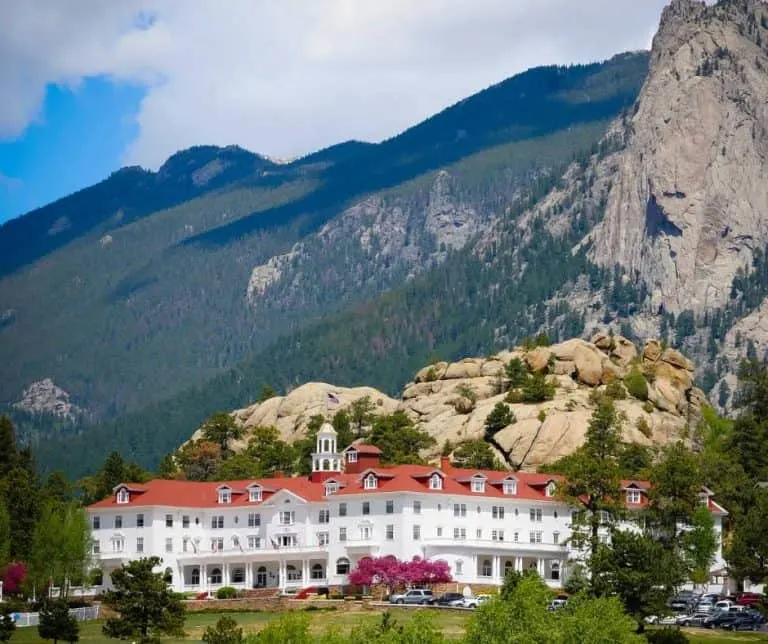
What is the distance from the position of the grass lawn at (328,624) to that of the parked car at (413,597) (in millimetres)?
6168

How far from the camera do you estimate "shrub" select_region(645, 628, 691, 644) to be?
118312 millimetres

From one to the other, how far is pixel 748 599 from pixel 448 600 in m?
27.6

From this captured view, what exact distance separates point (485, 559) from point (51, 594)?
42.4m

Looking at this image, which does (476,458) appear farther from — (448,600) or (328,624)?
(328,624)

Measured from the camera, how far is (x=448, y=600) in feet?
471

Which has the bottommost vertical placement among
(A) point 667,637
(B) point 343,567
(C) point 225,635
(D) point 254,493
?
(A) point 667,637

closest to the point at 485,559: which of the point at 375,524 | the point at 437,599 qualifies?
the point at 375,524

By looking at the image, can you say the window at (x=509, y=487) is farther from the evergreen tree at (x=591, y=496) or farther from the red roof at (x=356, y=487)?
the evergreen tree at (x=591, y=496)

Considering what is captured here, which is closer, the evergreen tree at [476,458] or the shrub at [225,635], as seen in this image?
the shrub at [225,635]

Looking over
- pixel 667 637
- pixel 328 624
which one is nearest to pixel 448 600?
pixel 328 624

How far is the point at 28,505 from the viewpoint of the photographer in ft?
567

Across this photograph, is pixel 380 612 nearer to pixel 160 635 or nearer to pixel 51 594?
pixel 160 635

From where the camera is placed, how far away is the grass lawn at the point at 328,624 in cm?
12500

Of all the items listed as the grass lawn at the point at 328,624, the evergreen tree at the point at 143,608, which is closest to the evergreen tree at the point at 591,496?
the grass lawn at the point at 328,624
